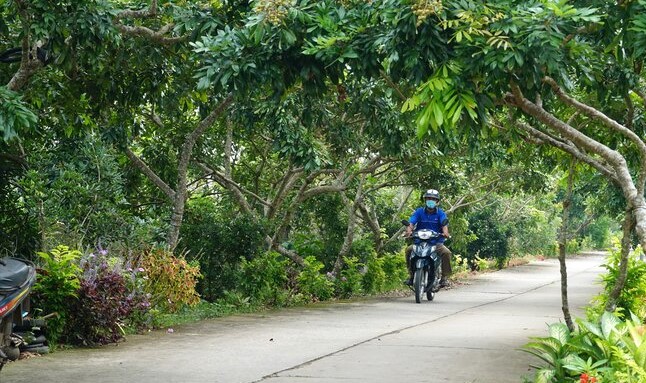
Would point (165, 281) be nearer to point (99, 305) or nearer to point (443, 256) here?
point (99, 305)

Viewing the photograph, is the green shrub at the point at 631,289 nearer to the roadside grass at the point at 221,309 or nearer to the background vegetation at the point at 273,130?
the background vegetation at the point at 273,130

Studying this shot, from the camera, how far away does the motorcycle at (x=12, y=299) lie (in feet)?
23.2

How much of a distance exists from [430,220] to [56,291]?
886 centimetres

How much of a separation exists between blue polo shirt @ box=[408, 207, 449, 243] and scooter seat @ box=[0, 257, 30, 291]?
10516mm

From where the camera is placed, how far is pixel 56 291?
9766mm

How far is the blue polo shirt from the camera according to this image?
681 inches

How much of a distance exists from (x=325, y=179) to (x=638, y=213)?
48.5 feet

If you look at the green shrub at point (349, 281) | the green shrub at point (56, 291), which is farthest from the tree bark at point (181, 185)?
the green shrub at point (349, 281)

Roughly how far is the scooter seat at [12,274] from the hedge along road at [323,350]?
39.8 inches

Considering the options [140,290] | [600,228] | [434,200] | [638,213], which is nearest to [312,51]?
[638,213]

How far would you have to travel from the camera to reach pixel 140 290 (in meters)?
11.1

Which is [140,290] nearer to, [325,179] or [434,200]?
[434,200]

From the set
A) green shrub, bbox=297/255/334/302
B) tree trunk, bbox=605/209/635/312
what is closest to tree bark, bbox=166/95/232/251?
green shrub, bbox=297/255/334/302

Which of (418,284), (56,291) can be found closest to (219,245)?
(418,284)
